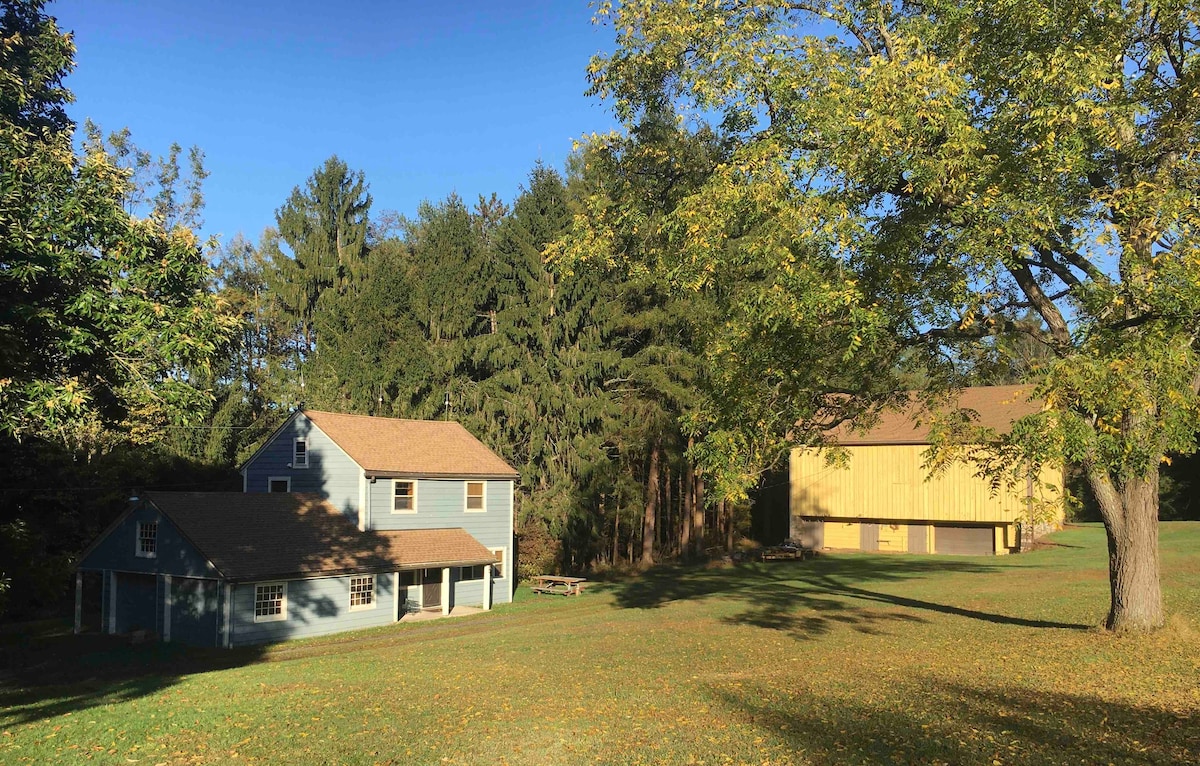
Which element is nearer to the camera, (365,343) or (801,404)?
(801,404)

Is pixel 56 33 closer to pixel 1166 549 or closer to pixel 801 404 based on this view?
pixel 801 404

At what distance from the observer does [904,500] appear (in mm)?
51812

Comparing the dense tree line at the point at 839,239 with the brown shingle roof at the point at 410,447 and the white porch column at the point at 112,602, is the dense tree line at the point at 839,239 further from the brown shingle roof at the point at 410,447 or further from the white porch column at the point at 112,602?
the brown shingle roof at the point at 410,447

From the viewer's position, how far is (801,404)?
57.9 ft

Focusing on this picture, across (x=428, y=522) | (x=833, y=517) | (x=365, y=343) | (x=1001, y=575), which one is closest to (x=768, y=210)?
(x=428, y=522)

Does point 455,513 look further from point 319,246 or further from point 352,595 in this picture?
point 319,246

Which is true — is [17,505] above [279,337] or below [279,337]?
below

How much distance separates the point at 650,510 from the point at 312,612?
23865 millimetres

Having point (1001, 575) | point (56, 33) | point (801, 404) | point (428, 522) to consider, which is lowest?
point (1001, 575)

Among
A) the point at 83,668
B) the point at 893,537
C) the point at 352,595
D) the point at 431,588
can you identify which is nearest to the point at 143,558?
the point at 83,668

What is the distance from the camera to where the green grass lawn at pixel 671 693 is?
1055 centimetres

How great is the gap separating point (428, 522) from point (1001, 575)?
2390cm

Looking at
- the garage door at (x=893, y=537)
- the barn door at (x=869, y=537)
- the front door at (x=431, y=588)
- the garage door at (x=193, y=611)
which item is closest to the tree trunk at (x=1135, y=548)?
the front door at (x=431, y=588)

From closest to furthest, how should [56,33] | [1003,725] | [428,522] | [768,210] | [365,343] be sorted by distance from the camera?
[1003,725], [768,210], [56,33], [428,522], [365,343]
